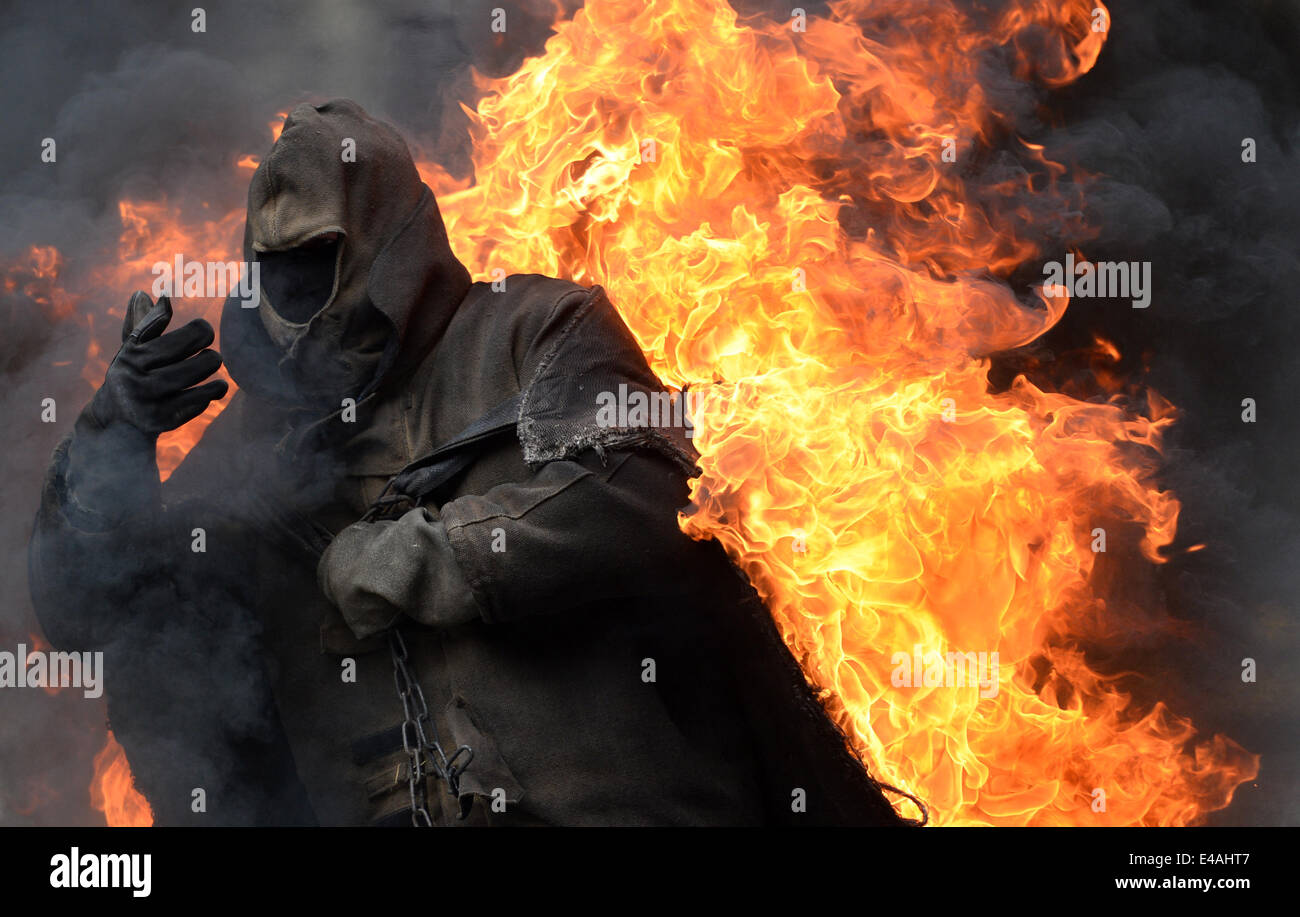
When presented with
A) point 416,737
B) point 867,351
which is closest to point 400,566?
point 416,737

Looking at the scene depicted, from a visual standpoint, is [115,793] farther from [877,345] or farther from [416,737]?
[877,345]

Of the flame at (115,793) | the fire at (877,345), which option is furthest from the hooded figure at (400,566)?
the flame at (115,793)

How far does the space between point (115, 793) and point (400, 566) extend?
1.73 metres

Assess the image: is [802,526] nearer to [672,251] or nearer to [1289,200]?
[672,251]

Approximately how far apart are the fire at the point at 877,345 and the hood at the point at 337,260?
71 centimetres

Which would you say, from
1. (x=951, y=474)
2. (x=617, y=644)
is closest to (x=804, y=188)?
(x=951, y=474)

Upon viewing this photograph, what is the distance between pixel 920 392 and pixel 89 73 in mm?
3219

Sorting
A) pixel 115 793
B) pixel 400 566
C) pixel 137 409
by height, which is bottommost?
pixel 115 793

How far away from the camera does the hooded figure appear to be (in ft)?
11.8

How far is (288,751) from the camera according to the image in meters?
3.96

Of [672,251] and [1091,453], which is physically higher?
[672,251]

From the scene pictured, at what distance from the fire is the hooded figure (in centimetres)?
26

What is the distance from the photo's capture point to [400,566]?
3.53 meters

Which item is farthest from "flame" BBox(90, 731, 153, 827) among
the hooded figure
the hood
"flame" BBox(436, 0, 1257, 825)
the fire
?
"flame" BBox(436, 0, 1257, 825)
